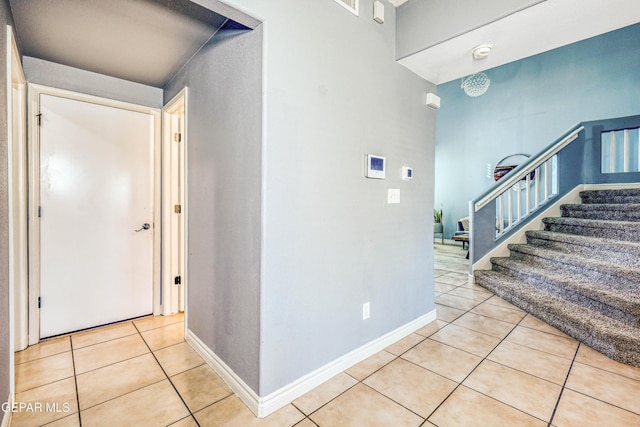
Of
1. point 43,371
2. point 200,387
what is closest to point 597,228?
point 200,387

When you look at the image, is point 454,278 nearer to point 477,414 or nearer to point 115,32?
point 477,414

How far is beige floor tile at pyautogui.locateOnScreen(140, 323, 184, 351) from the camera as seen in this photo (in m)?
2.39

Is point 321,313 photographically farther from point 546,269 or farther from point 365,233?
point 546,269

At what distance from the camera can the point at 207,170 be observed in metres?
2.16

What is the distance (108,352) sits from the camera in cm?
226

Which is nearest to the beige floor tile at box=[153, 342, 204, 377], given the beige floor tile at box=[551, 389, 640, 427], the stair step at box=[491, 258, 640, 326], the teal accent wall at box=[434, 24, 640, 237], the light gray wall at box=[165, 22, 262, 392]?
the light gray wall at box=[165, 22, 262, 392]

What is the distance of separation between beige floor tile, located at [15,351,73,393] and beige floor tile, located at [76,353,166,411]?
16cm

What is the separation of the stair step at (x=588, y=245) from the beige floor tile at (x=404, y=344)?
2086 millimetres

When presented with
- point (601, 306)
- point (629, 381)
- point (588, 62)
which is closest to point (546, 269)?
point (601, 306)

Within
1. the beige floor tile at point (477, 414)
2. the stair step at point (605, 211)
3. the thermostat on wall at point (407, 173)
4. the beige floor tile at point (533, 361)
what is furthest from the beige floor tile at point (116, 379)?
the stair step at point (605, 211)

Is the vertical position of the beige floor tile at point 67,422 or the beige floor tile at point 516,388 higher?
the beige floor tile at point 516,388

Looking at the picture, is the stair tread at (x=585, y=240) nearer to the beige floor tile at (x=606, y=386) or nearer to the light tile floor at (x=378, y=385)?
the light tile floor at (x=378, y=385)

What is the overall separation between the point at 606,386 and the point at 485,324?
96 centimetres

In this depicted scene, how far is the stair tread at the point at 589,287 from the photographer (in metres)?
2.37
